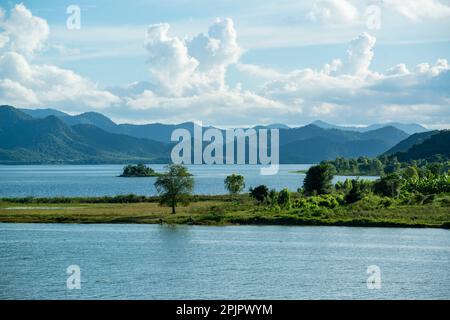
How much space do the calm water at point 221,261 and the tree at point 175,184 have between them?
9.22m

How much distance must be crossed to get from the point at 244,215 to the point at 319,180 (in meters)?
30.8

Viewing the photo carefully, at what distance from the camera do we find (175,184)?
85.4m

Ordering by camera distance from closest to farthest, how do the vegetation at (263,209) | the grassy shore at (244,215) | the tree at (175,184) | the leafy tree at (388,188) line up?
the grassy shore at (244,215)
the vegetation at (263,209)
the tree at (175,184)
the leafy tree at (388,188)

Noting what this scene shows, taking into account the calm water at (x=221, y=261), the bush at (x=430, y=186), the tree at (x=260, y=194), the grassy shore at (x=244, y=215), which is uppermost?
the bush at (x=430, y=186)

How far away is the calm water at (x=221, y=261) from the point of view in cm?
4409

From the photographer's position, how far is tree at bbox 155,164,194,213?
8481 centimetres

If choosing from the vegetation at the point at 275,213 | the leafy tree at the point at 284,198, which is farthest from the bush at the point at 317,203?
the leafy tree at the point at 284,198

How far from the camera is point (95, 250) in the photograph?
5984cm

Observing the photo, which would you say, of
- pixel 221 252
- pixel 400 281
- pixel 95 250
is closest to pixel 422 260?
pixel 400 281

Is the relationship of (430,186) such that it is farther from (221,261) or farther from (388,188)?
(221,261)

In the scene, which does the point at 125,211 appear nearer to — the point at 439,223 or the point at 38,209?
the point at 38,209

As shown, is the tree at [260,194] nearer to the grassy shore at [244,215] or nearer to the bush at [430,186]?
the grassy shore at [244,215]
